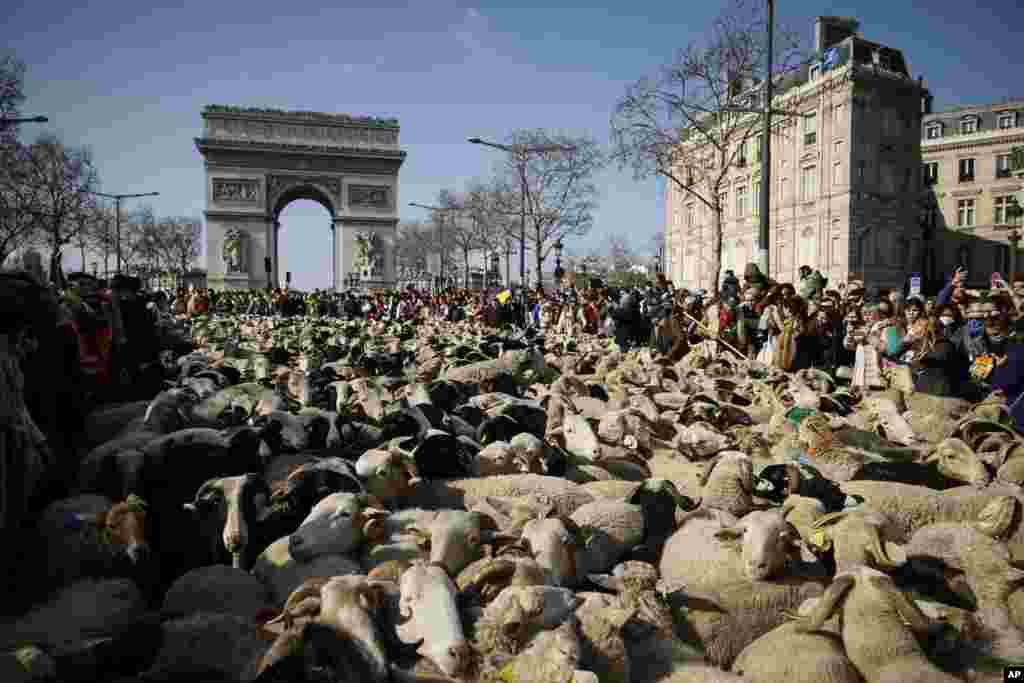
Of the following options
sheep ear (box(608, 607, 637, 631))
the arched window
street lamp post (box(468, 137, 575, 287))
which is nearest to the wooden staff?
sheep ear (box(608, 607, 637, 631))

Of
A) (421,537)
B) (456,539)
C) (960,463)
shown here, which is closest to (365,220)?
(960,463)

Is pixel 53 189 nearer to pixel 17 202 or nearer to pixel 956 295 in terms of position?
pixel 17 202

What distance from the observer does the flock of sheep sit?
2.80 m

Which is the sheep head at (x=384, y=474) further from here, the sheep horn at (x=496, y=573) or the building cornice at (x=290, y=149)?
the building cornice at (x=290, y=149)

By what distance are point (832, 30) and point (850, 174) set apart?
44.0 ft

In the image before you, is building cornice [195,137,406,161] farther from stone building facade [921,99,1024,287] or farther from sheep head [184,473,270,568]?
sheep head [184,473,270,568]

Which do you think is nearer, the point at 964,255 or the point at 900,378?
the point at 900,378

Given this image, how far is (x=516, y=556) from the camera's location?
338cm

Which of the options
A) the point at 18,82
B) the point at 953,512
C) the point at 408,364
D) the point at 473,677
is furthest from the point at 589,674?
the point at 18,82

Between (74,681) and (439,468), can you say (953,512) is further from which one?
(74,681)

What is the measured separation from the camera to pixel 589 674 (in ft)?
8.52

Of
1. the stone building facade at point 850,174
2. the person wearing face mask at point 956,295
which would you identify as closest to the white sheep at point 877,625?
the person wearing face mask at point 956,295

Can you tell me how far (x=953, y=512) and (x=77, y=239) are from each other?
186 feet

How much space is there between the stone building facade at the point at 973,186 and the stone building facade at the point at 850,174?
939cm
